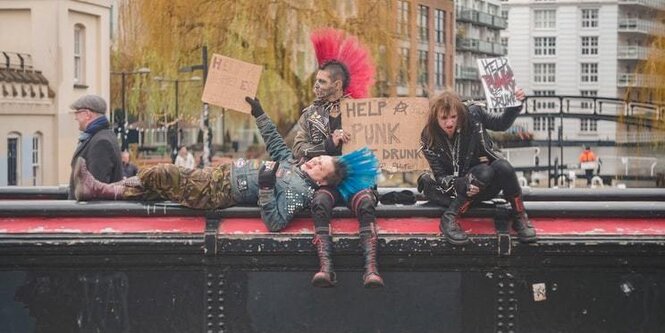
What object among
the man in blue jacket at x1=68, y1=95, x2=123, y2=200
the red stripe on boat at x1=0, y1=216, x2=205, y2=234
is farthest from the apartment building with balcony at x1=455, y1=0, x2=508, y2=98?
the red stripe on boat at x1=0, y1=216, x2=205, y2=234

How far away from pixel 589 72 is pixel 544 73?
4.53 m

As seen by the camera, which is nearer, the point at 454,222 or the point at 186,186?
the point at 454,222

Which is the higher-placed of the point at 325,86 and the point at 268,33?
the point at 268,33

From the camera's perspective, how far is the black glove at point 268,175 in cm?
637

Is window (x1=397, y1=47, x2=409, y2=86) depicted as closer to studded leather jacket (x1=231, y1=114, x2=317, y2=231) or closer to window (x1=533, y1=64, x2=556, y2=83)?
studded leather jacket (x1=231, y1=114, x2=317, y2=231)

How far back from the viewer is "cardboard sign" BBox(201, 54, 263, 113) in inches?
280

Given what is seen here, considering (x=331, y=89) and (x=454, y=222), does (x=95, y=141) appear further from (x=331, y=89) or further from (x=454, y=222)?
(x=454, y=222)

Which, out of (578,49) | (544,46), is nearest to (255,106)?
(544,46)

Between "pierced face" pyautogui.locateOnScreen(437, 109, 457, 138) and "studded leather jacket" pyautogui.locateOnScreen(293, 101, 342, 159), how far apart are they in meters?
0.86

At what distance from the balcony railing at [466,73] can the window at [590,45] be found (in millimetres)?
9691

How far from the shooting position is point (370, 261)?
236 inches

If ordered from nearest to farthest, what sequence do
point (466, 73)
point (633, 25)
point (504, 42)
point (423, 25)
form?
point (423, 25) < point (633, 25) < point (466, 73) < point (504, 42)

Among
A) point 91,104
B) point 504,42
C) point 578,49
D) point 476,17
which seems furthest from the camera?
point 504,42

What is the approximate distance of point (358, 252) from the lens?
6125 mm
